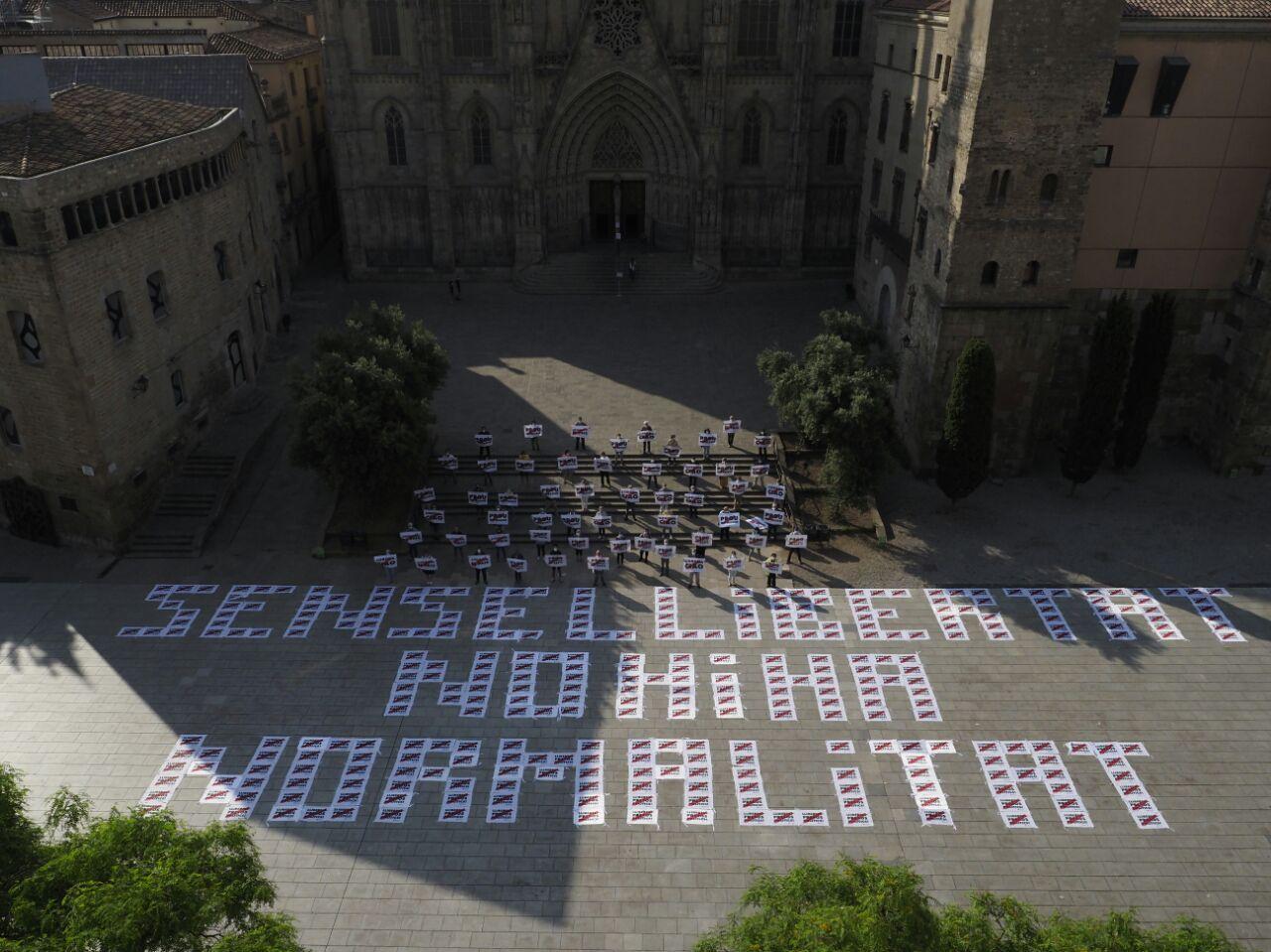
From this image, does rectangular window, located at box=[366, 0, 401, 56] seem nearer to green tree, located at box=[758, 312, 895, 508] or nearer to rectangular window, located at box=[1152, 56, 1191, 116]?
green tree, located at box=[758, 312, 895, 508]

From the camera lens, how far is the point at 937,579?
3003 centimetres

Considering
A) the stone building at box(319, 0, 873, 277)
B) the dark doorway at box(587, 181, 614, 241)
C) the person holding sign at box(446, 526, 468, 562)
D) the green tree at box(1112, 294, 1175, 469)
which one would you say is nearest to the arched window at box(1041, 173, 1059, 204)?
the green tree at box(1112, 294, 1175, 469)

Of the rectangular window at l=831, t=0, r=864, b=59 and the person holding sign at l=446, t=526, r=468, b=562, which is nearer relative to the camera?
the person holding sign at l=446, t=526, r=468, b=562

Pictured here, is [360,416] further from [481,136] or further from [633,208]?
[633,208]

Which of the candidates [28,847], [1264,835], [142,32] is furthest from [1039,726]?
[142,32]

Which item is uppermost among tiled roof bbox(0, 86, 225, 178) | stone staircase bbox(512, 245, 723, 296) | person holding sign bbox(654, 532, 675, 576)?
tiled roof bbox(0, 86, 225, 178)

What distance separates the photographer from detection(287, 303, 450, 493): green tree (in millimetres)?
30281

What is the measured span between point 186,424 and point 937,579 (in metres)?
27.8

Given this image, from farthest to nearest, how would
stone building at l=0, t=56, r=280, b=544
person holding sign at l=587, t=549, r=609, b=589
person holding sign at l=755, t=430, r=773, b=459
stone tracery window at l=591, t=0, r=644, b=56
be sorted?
stone tracery window at l=591, t=0, r=644, b=56, person holding sign at l=755, t=430, r=773, b=459, person holding sign at l=587, t=549, r=609, b=589, stone building at l=0, t=56, r=280, b=544

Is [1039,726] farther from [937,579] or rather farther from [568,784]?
[568,784]

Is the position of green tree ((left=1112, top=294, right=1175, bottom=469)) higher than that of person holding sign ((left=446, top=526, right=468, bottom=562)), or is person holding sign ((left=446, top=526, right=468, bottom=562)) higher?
green tree ((left=1112, top=294, right=1175, bottom=469))

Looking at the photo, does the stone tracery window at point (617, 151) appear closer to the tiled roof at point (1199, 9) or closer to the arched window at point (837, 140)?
the arched window at point (837, 140)

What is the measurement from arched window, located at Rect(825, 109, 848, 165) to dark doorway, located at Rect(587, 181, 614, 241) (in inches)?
507

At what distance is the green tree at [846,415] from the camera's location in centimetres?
3114
